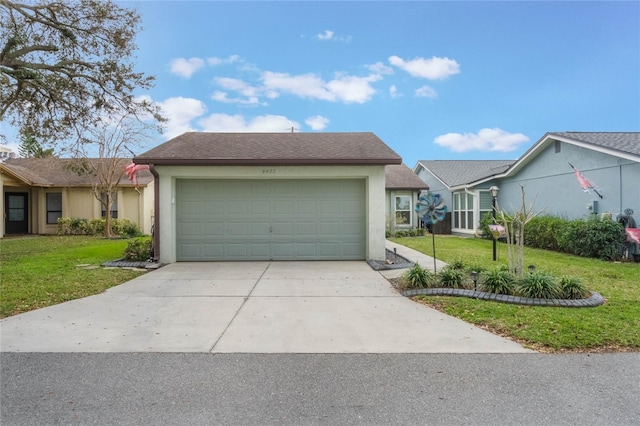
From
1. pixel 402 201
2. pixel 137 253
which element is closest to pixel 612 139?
pixel 402 201

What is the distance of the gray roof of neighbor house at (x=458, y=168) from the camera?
22.7 meters

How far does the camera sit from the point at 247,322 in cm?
526

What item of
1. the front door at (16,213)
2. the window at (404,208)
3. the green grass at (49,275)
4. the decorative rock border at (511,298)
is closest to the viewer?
the decorative rock border at (511,298)

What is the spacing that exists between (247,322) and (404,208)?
16.5m

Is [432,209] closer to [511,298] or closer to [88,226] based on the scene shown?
[511,298]

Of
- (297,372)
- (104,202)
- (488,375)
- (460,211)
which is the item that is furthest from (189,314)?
(460,211)

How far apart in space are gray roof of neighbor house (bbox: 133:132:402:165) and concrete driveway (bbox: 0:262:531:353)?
341cm

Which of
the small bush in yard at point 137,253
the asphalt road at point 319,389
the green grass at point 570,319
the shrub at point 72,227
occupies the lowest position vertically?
the asphalt road at point 319,389

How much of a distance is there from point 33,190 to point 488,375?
23353mm

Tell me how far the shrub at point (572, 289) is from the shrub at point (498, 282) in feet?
2.39

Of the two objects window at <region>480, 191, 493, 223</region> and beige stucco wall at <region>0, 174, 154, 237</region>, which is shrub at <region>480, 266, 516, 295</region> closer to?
window at <region>480, 191, 493, 223</region>

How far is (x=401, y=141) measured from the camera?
75.5 feet

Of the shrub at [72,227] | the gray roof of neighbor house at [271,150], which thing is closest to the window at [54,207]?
the shrub at [72,227]

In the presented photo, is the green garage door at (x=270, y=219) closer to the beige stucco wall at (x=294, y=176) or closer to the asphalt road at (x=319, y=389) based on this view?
the beige stucco wall at (x=294, y=176)
